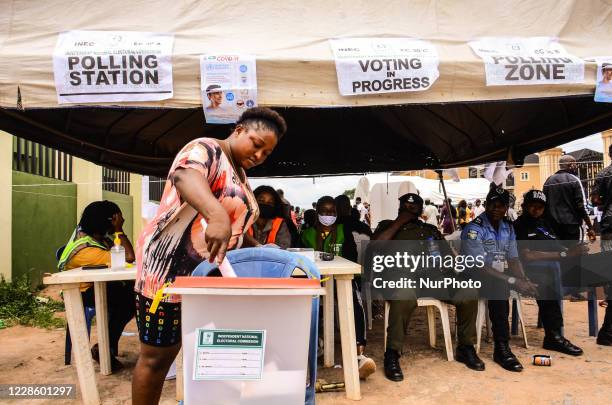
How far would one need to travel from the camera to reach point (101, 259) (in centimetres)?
355

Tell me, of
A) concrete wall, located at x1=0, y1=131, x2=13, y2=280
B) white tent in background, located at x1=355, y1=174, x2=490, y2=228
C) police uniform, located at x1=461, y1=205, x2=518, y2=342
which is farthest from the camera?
white tent in background, located at x1=355, y1=174, x2=490, y2=228

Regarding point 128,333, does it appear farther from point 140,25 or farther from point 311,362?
point 311,362

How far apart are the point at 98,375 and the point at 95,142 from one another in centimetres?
264

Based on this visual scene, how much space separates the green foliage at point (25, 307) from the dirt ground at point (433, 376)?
2.05 ft

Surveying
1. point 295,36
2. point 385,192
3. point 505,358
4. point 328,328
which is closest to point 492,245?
point 505,358

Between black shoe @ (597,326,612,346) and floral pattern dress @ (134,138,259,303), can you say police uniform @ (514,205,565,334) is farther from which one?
floral pattern dress @ (134,138,259,303)

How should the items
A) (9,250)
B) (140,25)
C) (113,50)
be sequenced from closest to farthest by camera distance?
(113,50)
(140,25)
(9,250)

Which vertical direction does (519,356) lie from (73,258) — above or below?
below

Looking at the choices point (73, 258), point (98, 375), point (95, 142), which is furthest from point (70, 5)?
point (98, 375)

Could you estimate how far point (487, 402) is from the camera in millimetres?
2953

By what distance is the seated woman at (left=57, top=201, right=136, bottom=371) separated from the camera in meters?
3.51

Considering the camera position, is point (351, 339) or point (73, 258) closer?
point (351, 339)

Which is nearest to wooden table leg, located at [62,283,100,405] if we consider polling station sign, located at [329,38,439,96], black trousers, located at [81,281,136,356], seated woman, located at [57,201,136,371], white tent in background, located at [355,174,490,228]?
seated woman, located at [57,201,136,371]

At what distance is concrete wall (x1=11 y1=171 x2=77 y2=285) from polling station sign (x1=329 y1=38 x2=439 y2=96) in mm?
5145
